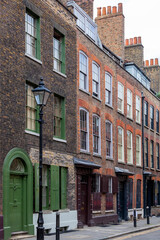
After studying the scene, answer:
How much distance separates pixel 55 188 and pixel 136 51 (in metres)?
22.8

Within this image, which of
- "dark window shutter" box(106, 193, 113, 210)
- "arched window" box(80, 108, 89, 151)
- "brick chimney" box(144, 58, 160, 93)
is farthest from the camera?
"brick chimney" box(144, 58, 160, 93)

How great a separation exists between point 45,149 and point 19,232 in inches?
148

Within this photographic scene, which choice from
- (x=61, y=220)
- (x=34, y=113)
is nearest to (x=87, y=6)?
(x=34, y=113)

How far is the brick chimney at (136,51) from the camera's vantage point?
3916 centimetres

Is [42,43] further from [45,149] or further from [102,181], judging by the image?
[102,181]

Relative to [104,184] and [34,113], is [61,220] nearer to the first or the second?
A: [34,113]

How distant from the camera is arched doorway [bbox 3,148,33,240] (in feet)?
50.9

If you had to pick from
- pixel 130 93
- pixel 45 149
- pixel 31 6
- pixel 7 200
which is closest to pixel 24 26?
pixel 31 6

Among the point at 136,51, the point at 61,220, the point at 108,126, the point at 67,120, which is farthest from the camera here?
the point at 136,51

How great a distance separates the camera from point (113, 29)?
33.2 m

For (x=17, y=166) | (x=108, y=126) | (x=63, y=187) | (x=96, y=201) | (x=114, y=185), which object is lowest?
(x=96, y=201)

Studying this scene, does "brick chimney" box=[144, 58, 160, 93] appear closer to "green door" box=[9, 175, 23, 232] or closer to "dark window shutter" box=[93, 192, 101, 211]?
"dark window shutter" box=[93, 192, 101, 211]

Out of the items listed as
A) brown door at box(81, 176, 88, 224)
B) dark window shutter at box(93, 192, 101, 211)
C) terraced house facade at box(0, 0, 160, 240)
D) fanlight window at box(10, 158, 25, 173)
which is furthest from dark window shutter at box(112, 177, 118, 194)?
fanlight window at box(10, 158, 25, 173)

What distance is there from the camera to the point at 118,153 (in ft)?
93.1
